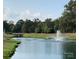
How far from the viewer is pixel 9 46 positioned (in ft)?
5.55

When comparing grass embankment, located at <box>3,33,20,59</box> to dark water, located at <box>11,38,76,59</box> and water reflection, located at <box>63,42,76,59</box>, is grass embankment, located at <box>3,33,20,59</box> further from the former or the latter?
water reflection, located at <box>63,42,76,59</box>

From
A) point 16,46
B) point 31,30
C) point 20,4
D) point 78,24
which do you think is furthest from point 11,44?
point 78,24

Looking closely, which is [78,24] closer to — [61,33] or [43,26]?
[61,33]

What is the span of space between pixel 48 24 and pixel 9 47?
35 cm

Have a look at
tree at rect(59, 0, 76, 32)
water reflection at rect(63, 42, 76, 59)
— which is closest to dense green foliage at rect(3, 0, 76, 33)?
tree at rect(59, 0, 76, 32)

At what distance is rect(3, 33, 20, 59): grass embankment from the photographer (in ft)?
5.43

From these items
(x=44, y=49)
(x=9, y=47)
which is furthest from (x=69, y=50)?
(x=9, y=47)

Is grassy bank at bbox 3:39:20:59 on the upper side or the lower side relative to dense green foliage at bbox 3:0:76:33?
lower

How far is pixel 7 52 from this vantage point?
1.66 m

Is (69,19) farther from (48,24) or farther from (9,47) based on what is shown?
(9,47)

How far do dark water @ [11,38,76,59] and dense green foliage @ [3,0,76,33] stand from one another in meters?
0.08

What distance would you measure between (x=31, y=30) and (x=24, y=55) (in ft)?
0.65

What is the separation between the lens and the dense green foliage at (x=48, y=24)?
170cm

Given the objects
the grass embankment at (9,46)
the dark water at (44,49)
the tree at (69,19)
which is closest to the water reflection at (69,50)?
the dark water at (44,49)
